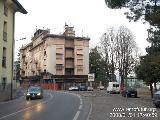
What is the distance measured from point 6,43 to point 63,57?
66.7m


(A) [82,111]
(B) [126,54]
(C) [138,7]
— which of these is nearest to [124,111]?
(A) [82,111]

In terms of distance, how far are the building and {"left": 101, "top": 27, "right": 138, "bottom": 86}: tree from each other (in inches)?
1503

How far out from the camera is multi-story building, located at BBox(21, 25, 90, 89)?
109062 millimetres

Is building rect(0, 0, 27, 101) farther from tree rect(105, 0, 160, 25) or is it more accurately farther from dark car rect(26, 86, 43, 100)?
tree rect(105, 0, 160, 25)

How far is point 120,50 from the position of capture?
275 feet

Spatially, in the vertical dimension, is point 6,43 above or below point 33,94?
above

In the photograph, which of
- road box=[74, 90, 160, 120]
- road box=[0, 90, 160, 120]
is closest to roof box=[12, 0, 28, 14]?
road box=[0, 90, 160, 120]

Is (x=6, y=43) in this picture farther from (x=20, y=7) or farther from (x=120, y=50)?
(x=120, y=50)

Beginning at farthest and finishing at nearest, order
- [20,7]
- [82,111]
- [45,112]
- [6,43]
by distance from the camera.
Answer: [20,7], [6,43], [82,111], [45,112]

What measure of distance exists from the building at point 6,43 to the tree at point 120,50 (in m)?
38.2

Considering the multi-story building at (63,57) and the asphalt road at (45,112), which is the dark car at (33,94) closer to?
the asphalt road at (45,112)

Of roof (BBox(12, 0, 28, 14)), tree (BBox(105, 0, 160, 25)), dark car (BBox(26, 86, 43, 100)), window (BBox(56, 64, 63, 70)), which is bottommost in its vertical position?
dark car (BBox(26, 86, 43, 100))

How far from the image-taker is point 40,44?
120m

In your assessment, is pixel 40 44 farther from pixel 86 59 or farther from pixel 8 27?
pixel 8 27
